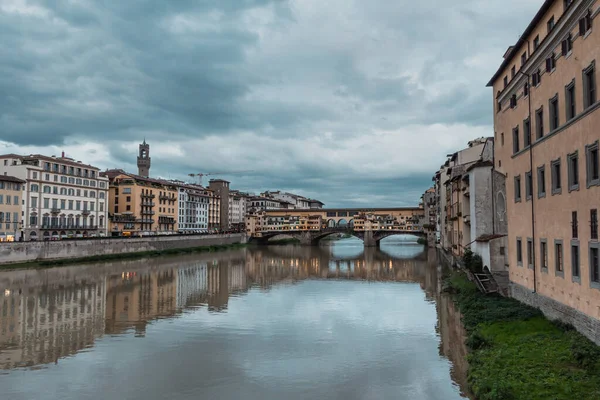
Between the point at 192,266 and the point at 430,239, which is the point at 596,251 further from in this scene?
the point at 430,239

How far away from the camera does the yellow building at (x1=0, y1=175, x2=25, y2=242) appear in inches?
2250

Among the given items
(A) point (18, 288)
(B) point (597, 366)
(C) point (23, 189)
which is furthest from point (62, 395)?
(C) point (23, 189)

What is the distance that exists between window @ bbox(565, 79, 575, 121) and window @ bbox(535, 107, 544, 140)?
112 inches

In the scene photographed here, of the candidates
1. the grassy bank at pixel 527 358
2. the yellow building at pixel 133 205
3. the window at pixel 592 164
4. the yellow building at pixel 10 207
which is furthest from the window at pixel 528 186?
the yellow building at pixel 133 205

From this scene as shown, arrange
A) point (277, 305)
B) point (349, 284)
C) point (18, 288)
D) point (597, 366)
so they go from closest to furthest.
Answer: point (597, 366) < point (277, 305) < point (18, 288) < point (349, 284)

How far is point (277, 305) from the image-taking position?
3161 centimetres

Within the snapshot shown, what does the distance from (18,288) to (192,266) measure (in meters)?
23.0

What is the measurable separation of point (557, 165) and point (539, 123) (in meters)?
2.88

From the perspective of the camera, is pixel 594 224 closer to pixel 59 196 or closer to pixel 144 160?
pixel 59 196

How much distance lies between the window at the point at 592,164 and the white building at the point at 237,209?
116695mm

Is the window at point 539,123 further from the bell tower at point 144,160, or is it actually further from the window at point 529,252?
the bell tower at point 144,160

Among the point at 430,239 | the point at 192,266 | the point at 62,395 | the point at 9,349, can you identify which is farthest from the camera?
the point at 430,239

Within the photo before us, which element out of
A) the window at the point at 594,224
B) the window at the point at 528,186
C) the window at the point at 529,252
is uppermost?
the window at the point at 528,186

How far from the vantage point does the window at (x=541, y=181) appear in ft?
65.6
